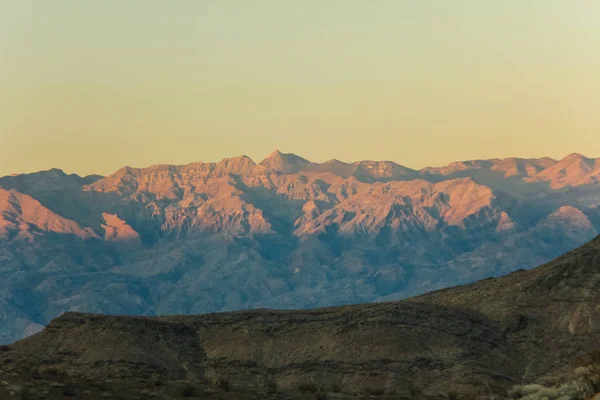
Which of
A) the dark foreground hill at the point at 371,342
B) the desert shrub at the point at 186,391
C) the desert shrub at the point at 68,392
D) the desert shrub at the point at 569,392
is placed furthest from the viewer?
the dark foreground hill at the point at 371,342

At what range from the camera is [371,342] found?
4830 inches

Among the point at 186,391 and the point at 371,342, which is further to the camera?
the point at 371,342

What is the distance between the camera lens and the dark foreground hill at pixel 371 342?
11394cm

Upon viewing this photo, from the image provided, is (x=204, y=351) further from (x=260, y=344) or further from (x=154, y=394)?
(x=154, y=394)

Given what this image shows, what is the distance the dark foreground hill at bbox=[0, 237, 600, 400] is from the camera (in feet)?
374

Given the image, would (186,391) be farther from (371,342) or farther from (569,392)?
(371,342)

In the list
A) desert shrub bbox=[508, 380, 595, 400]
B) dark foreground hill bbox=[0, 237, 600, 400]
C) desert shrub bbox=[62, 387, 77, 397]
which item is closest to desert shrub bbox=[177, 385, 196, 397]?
desert shrub bbox=[62, 387, 77, 397]

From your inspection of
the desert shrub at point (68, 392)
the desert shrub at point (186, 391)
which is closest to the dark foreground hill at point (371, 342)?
the desert shrub at point (186, 391)

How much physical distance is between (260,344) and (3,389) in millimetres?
66202

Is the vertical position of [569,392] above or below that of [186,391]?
above

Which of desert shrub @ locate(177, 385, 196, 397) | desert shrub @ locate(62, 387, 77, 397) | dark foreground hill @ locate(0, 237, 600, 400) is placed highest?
desert shrub @ locate(62, 387, 77, 397)

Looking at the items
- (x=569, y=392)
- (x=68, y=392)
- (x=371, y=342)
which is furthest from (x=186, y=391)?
(x=371, y=342)

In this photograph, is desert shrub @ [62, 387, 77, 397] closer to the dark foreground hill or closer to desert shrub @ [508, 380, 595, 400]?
desert shrub @ [508, 380, 595, 400]

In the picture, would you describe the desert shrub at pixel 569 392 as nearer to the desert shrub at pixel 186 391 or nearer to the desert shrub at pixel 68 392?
the desert shrub at pixel 186 391
